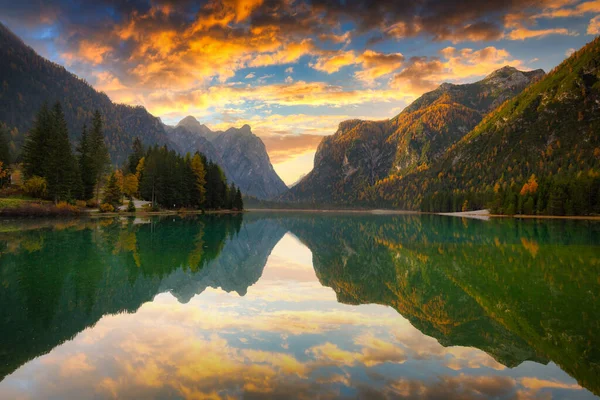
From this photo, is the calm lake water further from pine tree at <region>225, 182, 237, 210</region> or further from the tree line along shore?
pine tree at <region>225, 182, 237, 210</region>

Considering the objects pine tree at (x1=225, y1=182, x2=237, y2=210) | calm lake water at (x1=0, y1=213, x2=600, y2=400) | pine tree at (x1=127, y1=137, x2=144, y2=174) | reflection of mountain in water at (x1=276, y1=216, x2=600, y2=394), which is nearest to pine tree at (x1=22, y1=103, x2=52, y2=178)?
pine tree at (x1=127, y1=137, x2=144, y2=174)

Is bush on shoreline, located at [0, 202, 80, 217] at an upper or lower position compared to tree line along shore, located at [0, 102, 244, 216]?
lower

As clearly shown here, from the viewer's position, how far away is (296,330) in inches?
457

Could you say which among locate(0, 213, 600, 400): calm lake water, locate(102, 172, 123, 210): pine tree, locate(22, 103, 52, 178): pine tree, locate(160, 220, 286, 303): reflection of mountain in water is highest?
locate(22, 103, 52, 178): pine tree

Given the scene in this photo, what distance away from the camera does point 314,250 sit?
35.4 metres

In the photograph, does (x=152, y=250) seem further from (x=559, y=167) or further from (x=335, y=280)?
(x=559, y=167)

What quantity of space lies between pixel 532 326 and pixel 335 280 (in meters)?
9.84

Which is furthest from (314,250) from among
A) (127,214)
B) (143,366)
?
(127,214)

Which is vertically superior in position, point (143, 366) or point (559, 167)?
point (559, 167)

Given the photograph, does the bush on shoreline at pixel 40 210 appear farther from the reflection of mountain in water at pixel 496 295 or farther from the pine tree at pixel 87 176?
the reflection of mountain in water at pixel 496 295

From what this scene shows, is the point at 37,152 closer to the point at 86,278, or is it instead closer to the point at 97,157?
the point at 97,157

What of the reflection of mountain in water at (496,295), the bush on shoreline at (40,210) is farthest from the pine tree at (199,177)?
the reflection of mountain in water at (496,295)

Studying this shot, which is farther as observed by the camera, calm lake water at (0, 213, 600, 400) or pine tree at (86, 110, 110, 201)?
pine tree at (86, 110, 110, 201)

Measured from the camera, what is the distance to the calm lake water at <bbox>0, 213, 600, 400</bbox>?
7.87 meters
